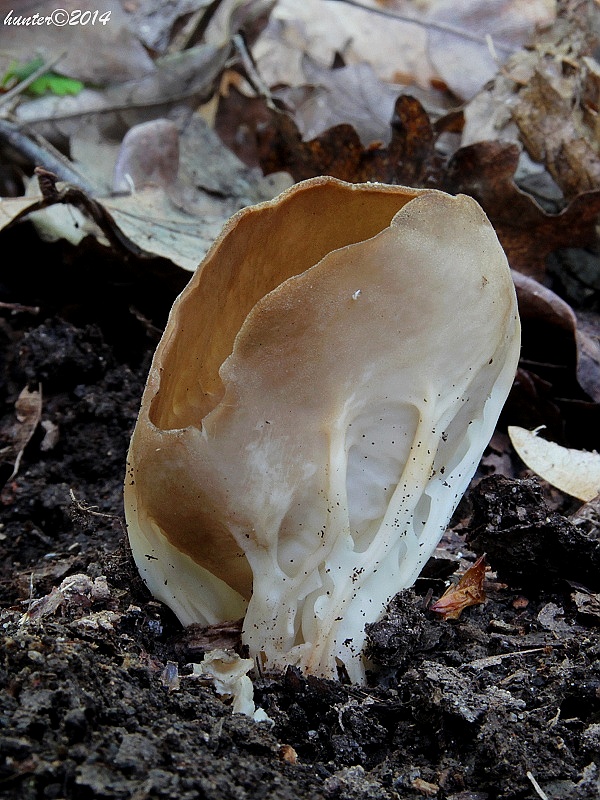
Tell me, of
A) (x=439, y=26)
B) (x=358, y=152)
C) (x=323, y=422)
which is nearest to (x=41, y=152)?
(x=358, y=152)

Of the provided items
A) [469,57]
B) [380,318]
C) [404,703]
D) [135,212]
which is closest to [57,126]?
[135,212]

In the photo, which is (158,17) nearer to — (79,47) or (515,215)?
(79,47)

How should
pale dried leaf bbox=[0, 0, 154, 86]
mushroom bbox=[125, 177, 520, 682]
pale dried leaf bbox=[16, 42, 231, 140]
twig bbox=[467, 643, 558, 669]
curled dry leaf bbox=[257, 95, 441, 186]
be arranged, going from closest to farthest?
1. mushroom bbox=[125, 177, 520, 682]
2. twig bbox=[467, 643, 558, 669]
3. curled dry leaf bbox=[257, 95, 441, 186]
4. pale dried leaf bbox=[16, 42, 231, 140]
5. pale dried leaf bbox=[0, 0, 154, 86]

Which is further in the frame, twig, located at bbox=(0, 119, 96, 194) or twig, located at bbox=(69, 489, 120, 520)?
twig, located at bbox=(0, 119, 96, 194)

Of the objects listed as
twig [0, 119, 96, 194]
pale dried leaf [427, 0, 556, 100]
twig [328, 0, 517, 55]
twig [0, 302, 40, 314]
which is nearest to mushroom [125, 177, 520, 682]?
twig [0, 302, 40, 314]

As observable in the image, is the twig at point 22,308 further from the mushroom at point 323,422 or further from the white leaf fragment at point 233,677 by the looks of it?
the white leaf fragment at point 233,677

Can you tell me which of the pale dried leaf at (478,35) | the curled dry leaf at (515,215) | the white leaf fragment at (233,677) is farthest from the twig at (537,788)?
the pale dried leaf at (478,35)

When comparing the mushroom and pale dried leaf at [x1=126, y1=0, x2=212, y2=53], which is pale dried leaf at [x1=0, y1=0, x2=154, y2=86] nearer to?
pale dried leaf at [x1=126, y1=0, x2=212, y2=53]
